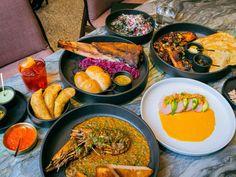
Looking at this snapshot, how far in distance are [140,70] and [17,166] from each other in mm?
789

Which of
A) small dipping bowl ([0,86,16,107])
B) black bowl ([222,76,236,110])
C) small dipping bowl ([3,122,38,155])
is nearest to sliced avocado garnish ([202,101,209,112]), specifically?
black bowl ([222,76,236,110])

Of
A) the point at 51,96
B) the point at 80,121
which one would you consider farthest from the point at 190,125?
the point at 51,96

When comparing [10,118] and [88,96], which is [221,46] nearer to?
[88,96]

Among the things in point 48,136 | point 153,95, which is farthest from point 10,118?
point 153,95

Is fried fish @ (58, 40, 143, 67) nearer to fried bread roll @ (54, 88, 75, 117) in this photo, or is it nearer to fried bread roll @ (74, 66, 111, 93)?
fried bread roll @ (74, 66, 111, 93)

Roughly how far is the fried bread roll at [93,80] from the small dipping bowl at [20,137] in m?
0.31

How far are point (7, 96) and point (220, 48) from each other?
118cm

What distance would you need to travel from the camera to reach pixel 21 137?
42.0 inches

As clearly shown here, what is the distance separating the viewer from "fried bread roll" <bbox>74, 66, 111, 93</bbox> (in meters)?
1.24

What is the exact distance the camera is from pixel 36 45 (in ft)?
5.73

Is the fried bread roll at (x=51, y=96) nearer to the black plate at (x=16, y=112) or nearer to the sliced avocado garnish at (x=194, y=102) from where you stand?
the black plate at (x=16, y=112)

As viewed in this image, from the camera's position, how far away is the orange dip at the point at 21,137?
104 cm

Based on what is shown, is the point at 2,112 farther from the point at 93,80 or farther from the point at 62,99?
the point at 93,80

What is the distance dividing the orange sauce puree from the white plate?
0.02m
